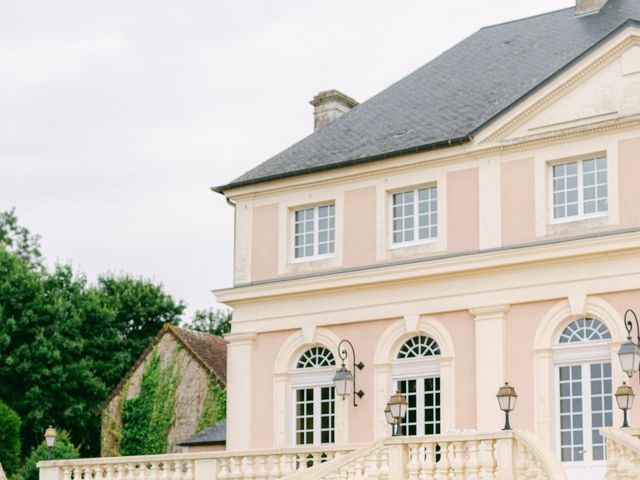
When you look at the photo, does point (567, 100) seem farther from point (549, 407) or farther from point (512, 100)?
point (549, 407)

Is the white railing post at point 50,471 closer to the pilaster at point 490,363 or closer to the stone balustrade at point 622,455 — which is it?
the pilaster at point 490,363

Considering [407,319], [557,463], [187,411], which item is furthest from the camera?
[187,411]

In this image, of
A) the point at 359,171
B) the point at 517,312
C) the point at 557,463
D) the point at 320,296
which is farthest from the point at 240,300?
the point at 557,463

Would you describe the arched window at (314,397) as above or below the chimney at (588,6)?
below

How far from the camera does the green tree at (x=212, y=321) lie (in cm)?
6166

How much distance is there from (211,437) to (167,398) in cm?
617

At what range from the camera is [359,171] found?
27578 mm

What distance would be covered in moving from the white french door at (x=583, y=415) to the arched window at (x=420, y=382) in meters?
2.77

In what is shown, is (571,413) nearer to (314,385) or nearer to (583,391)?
(583,391)

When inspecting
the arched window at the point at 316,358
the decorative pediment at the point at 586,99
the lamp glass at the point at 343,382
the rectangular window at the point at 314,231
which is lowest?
the lamp glass at the point at 343,382

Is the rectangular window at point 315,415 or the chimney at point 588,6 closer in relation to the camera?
the rectangular window at point 315,415

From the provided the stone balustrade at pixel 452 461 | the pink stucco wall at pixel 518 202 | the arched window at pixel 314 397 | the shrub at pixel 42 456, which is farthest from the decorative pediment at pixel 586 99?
the shrub at pixel 42 456

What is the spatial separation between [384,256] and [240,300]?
12.0ft

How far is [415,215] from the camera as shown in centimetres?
2697
